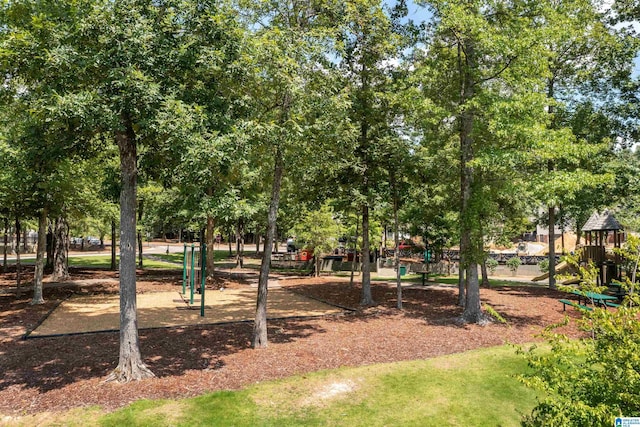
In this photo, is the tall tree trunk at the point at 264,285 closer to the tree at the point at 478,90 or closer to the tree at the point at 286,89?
the tree at the point at 286,89

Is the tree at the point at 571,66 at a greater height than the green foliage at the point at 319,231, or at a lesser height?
greater

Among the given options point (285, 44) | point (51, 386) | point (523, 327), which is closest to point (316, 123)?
point (285, 44)

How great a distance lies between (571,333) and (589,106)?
40.8 feet

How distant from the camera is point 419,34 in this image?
1476 cm

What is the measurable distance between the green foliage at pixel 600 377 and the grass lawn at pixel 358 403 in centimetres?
111

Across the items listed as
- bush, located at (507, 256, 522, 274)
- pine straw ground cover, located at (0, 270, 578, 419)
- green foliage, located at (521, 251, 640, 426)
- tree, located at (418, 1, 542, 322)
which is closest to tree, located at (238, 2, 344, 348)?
pine straw ground cover, located at (0, 270, 578, 419)

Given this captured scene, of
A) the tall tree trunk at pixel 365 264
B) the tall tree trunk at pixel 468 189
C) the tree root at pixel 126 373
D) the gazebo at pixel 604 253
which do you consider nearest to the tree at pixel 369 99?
the tall tree trunk at pixel 365 264

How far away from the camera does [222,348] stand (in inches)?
404

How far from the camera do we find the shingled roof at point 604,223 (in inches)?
819

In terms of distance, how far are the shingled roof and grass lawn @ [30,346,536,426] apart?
52.0 feet

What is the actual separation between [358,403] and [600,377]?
Result: 3.91 meters

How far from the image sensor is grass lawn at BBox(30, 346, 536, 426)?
6410mm

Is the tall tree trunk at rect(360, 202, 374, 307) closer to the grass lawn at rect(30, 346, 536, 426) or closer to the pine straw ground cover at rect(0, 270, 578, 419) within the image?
the pine straw ground cover at rect(0, 270, 578, 419)

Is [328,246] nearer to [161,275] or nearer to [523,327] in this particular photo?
[161,275]
